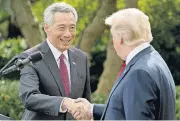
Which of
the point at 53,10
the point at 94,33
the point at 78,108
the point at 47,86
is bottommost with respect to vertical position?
the point at 94,33

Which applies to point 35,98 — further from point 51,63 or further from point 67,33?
point 67,33

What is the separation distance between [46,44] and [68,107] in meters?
0.70

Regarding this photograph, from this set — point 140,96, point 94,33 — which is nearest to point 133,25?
point 140,96

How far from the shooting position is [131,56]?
4176 mm

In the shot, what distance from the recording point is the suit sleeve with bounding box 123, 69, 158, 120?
399 centimetres

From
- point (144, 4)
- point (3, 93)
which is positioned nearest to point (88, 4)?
point (144, 4)

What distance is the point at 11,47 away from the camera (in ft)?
49.1

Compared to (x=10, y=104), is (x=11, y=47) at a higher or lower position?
lower

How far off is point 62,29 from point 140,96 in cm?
154

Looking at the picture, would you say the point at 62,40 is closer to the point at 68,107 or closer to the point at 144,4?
the point at 68,107

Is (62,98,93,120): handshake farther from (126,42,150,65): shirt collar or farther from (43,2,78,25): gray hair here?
(126,42,150,65): shirt collar

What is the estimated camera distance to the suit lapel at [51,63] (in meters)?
5.25

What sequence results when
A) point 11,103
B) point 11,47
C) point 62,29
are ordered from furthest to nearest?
point 11,47 < point 11,103 < point 62,29

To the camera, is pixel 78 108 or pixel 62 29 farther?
pixel 62 29
